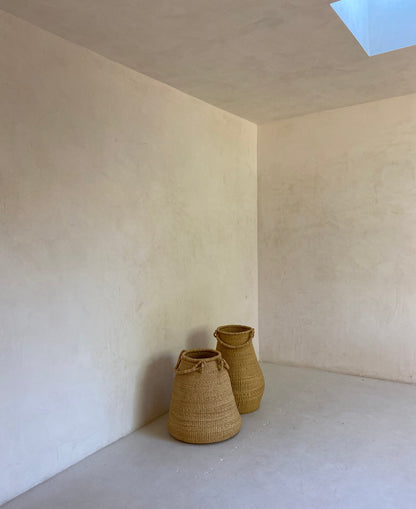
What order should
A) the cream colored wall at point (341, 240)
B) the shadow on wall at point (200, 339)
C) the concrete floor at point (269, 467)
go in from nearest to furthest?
the concrete floor at point (269, 467), the shadow on wall at point (200, 339), the cream colored wall at point (341, 240)

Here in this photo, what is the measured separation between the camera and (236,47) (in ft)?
8.13

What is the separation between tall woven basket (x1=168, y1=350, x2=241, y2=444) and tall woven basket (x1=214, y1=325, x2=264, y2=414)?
0.30 metres

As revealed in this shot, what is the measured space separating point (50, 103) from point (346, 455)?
257 centimetres

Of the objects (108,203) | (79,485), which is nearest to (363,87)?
(108,203)

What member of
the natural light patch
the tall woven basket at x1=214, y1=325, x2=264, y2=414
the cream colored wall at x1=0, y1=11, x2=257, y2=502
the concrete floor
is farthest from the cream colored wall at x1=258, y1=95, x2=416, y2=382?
the tall woven basket at x1=214, y1=325, x2=264, y2=414

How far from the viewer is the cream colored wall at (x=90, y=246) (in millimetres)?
2109

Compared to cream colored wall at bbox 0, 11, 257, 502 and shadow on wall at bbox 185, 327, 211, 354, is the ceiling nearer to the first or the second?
cream colored wall at bbox 0, 11, 257, 502

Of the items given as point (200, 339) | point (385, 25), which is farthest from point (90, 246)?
point (385, 25)

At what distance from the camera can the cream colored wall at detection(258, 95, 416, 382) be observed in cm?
357

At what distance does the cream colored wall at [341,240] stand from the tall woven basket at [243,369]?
1173mm

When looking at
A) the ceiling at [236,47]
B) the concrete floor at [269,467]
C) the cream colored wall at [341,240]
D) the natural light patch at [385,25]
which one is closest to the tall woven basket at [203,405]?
the concrete floor at [269,467]

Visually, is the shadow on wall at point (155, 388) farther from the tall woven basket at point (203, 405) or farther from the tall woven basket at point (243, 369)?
the tall woven basket at point (243, 369)

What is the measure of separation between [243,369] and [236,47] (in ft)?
6.92

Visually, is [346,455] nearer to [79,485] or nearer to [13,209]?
[79,485]
